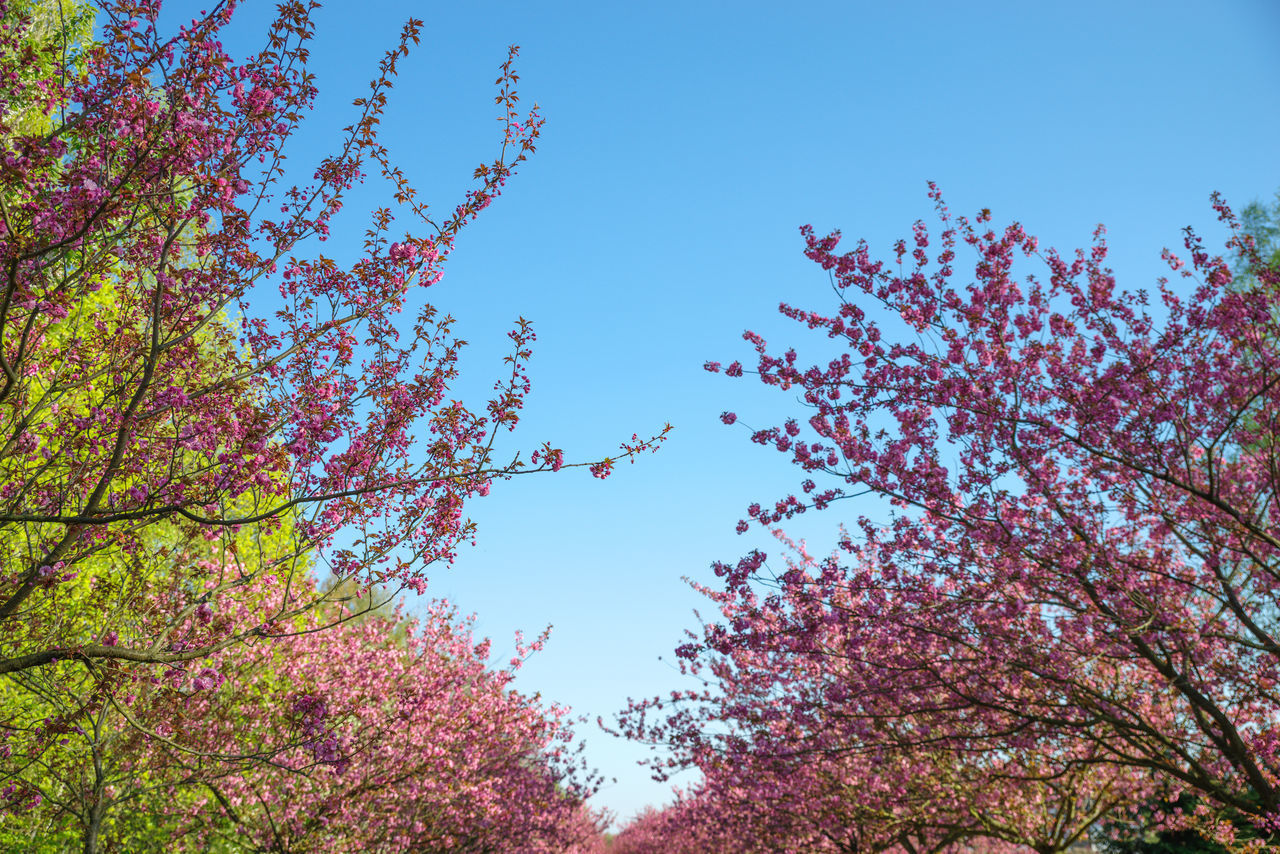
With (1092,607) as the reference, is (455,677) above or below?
above

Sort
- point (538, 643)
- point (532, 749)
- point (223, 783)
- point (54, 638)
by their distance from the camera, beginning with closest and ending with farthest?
1. point (54, 638)
2. point (223, 783)
3. point (538, 643)
4. point (532, 749)

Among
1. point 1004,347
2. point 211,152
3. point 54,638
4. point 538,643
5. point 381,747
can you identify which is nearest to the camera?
point 211,152

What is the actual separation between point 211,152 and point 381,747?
9526 millimetres

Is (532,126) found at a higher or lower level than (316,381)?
higher

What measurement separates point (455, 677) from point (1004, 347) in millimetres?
11366

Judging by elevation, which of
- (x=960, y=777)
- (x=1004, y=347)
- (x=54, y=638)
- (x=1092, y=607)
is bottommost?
(x=960, y=777)

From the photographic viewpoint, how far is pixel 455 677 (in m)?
14.8

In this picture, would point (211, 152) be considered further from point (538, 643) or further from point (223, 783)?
point (538, 643)

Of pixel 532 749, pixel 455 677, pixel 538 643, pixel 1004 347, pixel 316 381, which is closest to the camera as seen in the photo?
pixel 316 381

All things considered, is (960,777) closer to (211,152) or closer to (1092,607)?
(1092,607)

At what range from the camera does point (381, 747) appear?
11.8 m

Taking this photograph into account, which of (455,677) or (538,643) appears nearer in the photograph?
(455,677)

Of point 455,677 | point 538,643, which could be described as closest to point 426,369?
point 455,677

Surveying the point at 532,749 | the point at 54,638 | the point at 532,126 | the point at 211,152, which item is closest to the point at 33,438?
the point at 54,638
